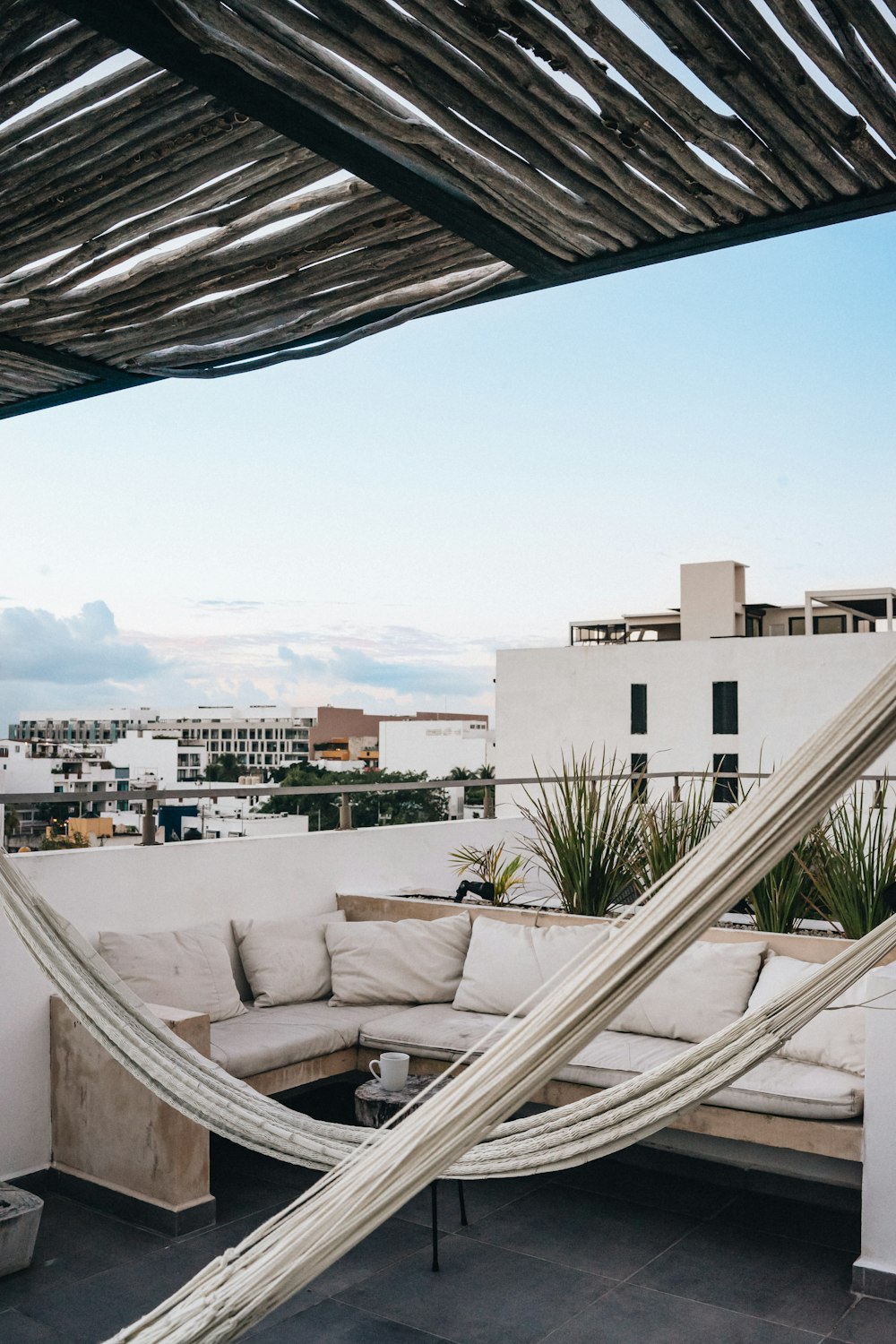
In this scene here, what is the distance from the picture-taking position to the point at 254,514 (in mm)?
14758

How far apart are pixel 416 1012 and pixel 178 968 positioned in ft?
2.58

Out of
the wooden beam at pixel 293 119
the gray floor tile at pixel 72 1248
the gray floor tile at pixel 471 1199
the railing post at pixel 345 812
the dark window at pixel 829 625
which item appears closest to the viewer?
the wooden beam at pixel 293 119

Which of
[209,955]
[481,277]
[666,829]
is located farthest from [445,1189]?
[481,277]

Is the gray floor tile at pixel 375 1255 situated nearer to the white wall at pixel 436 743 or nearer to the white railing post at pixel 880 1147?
the white railing post at pixel 880 1147

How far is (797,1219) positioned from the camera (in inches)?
122

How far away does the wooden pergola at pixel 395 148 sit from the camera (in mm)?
901

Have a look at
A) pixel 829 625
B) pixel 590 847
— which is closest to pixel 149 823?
pixel 590 847

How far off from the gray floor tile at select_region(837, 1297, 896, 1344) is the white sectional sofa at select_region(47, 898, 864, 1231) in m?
0.33

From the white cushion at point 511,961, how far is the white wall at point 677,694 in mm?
15645

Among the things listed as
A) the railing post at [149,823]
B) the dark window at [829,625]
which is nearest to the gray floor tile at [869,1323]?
the railing post at [149,823]

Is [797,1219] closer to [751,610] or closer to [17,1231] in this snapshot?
[17,1231]

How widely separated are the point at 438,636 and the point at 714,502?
4.83 meters

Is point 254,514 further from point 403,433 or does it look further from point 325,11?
point 325,11

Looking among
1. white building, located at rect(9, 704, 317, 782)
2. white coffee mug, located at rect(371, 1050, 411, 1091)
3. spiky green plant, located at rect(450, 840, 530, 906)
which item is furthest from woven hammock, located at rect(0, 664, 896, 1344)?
white building, located at rect(9, 704, 317, 782)
